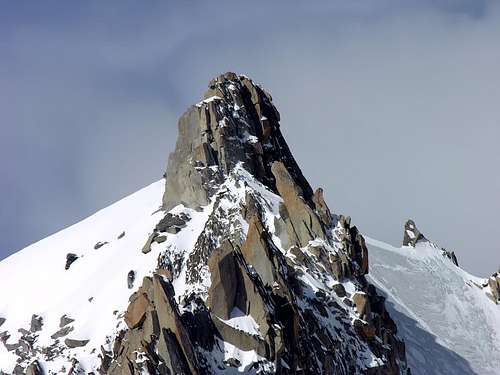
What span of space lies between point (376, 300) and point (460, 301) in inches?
2319

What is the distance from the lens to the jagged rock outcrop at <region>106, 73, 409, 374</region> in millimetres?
101125

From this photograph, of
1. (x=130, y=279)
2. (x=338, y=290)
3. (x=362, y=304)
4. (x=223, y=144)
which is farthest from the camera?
(x=223, y=144)

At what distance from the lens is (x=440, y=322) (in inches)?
7298

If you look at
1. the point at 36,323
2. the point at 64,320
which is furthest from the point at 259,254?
the point at 36,323

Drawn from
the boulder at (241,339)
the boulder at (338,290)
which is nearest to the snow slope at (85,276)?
the boulder at (338,290)

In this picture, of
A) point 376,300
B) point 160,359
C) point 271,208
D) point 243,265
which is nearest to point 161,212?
point 271,208

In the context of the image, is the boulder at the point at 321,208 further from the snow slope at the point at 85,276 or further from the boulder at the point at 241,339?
the boulder at the point at 241,339

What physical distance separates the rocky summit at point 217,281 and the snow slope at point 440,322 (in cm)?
129

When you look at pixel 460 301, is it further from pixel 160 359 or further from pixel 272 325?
pixel 160 359

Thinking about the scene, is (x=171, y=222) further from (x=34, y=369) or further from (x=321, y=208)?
(x=34, y=369)

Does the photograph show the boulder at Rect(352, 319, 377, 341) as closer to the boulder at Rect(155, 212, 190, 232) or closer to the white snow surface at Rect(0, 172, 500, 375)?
the white snow surface at Rect(0, 172, 500, 375)

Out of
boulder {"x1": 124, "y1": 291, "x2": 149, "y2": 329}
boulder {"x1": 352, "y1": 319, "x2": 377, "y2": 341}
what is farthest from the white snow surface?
boulder {"x1": 124, "y1": 291, "x2": 149, "y2": 329}

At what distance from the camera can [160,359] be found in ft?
313

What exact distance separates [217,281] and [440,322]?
8738cm
